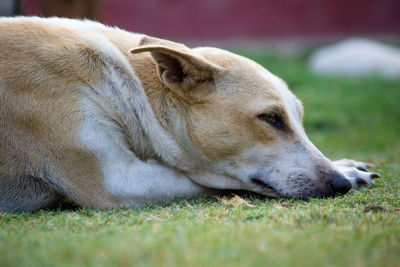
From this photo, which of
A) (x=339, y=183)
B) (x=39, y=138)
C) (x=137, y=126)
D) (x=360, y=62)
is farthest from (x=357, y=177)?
(x=360, y=62)

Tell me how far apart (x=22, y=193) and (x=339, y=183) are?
6.99ft

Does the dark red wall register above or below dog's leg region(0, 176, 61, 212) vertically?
above

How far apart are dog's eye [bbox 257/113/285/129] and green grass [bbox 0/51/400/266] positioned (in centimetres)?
54

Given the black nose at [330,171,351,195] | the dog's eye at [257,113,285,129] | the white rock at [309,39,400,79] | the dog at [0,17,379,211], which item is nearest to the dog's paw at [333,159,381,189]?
the dog at [0,17,379,211]

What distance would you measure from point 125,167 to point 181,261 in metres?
1.44

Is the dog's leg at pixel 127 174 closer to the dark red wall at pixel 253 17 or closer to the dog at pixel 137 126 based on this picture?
the dog at pixel 137 126

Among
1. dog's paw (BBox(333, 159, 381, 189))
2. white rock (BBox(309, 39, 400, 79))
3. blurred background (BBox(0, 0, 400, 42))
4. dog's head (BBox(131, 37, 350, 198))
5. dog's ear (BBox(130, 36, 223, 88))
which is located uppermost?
blurred background (BBox(0, 0, 400, 42))

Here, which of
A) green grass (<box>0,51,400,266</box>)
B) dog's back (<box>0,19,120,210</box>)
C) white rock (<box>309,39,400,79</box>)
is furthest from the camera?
white rock (<box>309,39,400,79</box>)

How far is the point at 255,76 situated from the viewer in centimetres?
369

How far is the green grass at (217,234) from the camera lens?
217 cm

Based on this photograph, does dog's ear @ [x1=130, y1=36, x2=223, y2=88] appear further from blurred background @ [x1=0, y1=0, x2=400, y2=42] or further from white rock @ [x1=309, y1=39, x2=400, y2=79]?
blurred background @ [x1=0, y1=0, x2=400, y2=42]

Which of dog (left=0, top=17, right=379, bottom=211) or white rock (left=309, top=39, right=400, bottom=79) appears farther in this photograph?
white rock (left=309, top=39, right=400, bottom=79)

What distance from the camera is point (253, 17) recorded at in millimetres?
14469

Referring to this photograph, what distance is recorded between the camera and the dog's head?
3.47 meters
